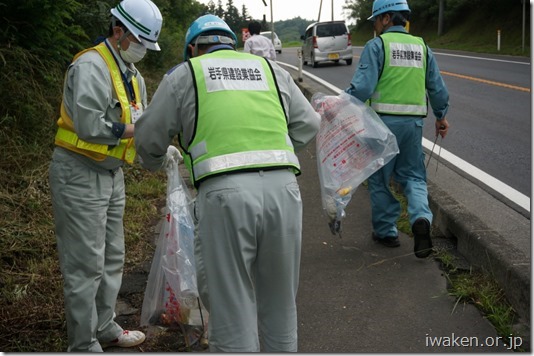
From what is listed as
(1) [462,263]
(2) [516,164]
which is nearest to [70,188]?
(1) [462,263]

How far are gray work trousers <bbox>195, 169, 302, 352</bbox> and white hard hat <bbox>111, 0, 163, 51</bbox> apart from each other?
1.05 m

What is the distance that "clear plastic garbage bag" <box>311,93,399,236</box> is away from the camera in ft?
14.5

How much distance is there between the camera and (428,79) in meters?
4.88

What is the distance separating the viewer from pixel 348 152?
4492mm


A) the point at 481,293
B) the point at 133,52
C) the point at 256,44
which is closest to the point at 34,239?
the point at 133,52

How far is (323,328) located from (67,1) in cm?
476

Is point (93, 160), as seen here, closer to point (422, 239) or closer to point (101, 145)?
point (101, 145)

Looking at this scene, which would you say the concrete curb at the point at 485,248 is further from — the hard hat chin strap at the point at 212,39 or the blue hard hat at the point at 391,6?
the hard hat chin strap at the point at 212,39

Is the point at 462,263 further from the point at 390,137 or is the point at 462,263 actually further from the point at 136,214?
the point at 136,214

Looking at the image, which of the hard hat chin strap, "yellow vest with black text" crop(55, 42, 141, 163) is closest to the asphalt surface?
"yellow vest with black text" crop(55, 42, 141, 163)

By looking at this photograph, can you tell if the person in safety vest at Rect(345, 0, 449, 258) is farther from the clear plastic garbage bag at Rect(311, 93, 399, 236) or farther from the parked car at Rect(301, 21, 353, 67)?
the parked car at Rect(301, 21, 353, 67)

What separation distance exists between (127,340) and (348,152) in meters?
2.04

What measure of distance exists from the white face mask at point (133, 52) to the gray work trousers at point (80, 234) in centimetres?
57

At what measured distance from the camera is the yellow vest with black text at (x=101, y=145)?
3.07 meters
